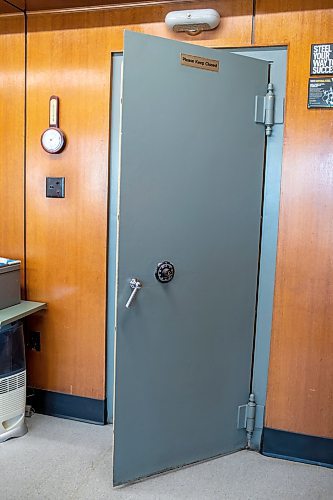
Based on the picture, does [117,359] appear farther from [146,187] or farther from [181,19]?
[181,19]

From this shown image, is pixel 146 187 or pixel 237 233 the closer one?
pixel 146 187

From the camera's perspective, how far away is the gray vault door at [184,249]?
6.69 feet

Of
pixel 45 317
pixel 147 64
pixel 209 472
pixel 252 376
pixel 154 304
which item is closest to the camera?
pixel 147 64

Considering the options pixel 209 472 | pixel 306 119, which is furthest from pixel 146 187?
pixel 209 472

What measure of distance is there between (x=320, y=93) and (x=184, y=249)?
3.43 ft

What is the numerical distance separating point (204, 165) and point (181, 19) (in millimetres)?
777

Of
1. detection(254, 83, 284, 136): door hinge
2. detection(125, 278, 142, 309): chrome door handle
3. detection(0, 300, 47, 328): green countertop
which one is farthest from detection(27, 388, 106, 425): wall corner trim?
detection(254, 83, 284, 136): door hinge

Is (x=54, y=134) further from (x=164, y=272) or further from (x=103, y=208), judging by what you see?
(x=164, y=272)

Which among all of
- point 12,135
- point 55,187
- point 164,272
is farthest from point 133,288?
point 12,135

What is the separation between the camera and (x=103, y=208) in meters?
2.60

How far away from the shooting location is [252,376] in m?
2.48

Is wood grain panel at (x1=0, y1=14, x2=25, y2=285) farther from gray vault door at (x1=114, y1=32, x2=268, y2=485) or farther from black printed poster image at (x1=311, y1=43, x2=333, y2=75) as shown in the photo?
black printed poster image at (x1=311, y1=43, x2=333, y2=75)

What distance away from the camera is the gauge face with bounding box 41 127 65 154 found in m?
2.59

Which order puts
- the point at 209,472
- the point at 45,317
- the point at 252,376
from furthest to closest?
the point at 45,317 → the point at 252,376 → the point at 209,472
